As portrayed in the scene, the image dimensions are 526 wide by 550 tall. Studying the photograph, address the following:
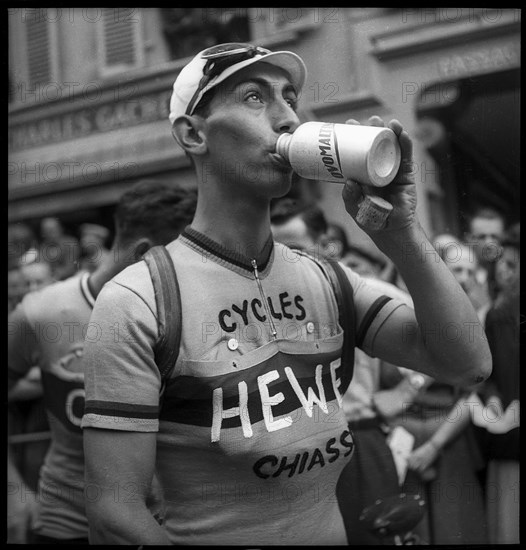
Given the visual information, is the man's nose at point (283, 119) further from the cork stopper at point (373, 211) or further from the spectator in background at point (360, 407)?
the spectator in background at point (360, 407)

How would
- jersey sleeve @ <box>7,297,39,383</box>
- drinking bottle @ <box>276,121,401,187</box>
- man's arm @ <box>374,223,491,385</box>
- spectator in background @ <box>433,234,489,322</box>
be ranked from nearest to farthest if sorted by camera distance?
1. drinking bottle @ <box>276,121,401,187</box>
2. man's arm @ <box>374,223,491,385</box>
3. jersey sleeve @ <box>7,297,39,383</box>
4. spectator in background @ <box>433,234,489,322</box>

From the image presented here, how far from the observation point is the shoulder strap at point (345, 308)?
1.57m

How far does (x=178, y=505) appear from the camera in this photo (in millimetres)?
1463

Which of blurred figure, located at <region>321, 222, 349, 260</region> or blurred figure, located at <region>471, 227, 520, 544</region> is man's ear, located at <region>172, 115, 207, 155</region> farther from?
blurred figure, located at <region>471, 227, 520, 544</region>

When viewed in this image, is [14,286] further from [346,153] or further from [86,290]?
[346,153]

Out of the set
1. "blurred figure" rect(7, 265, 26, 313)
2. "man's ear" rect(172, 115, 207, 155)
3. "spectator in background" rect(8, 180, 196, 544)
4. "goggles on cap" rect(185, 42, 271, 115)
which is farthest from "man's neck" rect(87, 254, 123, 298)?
"goggles on cap" rect(185, 42, 271, 115)

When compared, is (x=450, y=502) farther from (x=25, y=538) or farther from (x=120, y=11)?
(x=120, y=11)

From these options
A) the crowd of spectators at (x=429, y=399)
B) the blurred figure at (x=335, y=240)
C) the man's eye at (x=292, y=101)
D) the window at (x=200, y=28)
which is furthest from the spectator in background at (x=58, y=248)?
the man's eye at (x=292, y=101)

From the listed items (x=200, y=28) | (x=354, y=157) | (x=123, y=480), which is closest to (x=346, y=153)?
(x=354, y=157)

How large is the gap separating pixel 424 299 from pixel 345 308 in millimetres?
201

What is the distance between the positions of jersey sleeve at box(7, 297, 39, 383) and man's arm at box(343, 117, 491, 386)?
1.02m

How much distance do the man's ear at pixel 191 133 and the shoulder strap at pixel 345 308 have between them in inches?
14.3

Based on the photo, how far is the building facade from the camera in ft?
6.64
